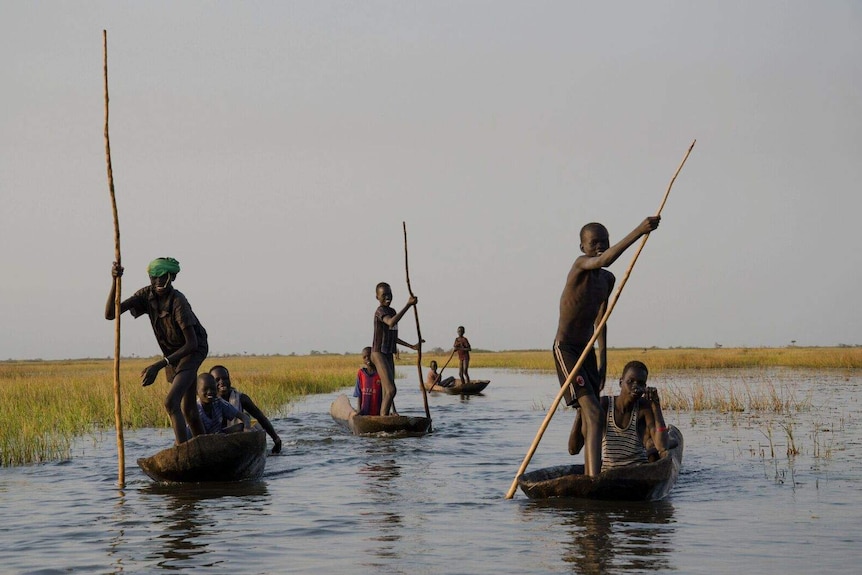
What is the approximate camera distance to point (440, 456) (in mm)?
13000

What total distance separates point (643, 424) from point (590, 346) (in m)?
1.20

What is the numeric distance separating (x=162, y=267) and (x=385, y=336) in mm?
5683

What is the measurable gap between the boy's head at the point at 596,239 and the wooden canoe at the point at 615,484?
1826 mm

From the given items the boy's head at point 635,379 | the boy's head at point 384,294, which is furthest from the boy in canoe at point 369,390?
the boy's head at point 635,379

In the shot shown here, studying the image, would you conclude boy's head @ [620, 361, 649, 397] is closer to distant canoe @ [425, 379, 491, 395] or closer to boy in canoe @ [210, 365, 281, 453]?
boy in canoe @ [210, 365, 281, 453]

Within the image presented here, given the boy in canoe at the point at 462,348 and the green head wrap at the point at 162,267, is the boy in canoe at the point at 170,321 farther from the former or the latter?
the boy in canoe at the point at 462,348

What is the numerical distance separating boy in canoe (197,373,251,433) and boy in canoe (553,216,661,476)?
13.6ft

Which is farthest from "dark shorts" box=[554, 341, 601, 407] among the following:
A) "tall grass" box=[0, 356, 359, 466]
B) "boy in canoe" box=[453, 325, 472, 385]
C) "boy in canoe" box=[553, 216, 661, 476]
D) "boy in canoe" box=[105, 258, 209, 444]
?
"boy in canoe" box=[453, 325, 472, 385]

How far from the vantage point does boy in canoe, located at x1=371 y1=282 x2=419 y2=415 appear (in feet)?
48.2

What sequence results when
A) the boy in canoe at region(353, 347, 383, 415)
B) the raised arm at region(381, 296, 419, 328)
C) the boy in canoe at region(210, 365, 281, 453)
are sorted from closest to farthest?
the boy in canoe at region(210, 365, 281, 453), the raised arm at region(381, 296, 419, 328), the boy in canoe at region(353, 347, 383, 415)

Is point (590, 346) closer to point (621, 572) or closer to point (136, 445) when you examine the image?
point (621, 572)

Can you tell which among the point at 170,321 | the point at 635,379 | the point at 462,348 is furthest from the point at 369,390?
the point at 462,348

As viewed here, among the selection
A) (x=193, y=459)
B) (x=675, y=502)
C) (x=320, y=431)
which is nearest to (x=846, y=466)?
(x=675, y=502)

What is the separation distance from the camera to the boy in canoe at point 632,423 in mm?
8227
